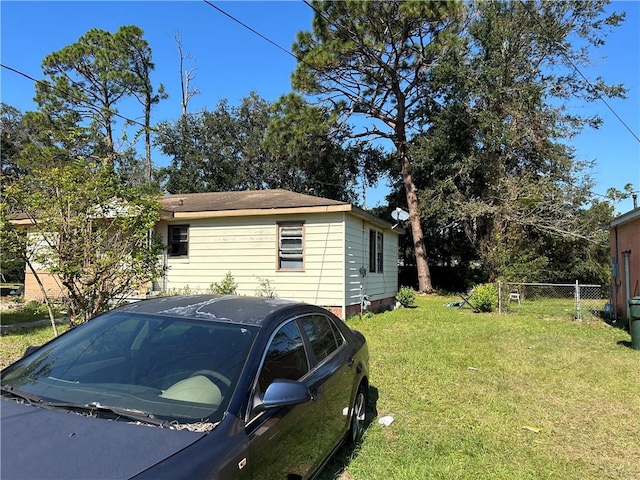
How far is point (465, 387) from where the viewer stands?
593cm

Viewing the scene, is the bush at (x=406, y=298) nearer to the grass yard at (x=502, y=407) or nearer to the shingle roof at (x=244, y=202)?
the shingle roof at (x=244, y=202)

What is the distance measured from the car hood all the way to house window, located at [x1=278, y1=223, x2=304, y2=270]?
10044 mm

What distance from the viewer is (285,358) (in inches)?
111

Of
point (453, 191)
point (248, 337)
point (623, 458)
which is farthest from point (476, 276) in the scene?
point (248, 337)

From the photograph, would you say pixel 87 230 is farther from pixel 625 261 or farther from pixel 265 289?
pixel 625 261

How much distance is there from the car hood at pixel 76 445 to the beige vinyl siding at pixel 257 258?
968 cm

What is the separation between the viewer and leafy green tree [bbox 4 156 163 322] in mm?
5730

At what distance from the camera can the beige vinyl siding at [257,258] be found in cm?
1173

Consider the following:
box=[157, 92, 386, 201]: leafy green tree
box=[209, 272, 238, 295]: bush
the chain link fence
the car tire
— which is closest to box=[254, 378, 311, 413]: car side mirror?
the car tire

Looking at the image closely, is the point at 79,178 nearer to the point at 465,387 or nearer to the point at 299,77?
the point at 465,387

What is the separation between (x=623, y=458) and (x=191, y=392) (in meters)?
3.93

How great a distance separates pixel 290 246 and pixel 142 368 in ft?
31.9

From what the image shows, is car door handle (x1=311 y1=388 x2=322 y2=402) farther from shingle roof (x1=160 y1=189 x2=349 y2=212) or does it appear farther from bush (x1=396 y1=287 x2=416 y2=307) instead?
bush (x1=396 y1=287 x2=416 y2=307)

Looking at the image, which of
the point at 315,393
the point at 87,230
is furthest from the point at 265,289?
the point at 315,393
